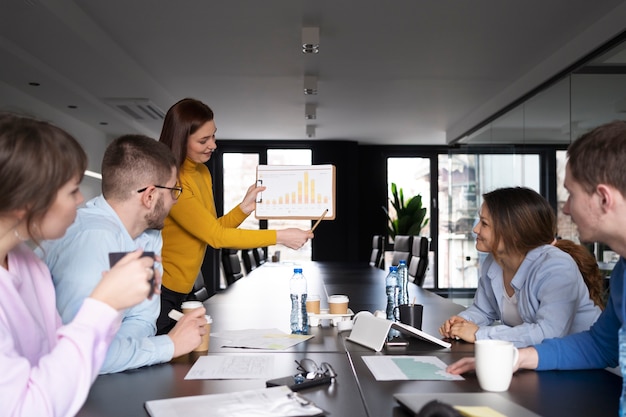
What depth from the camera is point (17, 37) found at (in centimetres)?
415

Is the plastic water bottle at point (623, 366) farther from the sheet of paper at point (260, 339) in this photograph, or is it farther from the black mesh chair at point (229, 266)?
the black mesh chair at point (229, 266)

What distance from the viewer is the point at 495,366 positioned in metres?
1.31

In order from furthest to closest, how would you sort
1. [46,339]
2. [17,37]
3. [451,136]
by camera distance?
[451,136]
[17,37]
[46,339]

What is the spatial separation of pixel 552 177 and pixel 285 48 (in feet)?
8.42

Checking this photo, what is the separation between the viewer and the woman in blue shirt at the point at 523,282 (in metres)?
1.85

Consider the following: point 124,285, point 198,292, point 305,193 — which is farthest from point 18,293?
point 198,292

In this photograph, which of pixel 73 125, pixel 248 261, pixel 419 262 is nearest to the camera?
pixel 419 262

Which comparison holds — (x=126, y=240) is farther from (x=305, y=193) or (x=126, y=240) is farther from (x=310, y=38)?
(x=310, y=38)

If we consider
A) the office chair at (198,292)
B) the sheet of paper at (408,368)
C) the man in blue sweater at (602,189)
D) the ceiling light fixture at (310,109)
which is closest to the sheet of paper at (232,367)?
the sheet of paper at (408,368)

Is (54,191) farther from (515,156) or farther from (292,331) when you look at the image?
(515,156)

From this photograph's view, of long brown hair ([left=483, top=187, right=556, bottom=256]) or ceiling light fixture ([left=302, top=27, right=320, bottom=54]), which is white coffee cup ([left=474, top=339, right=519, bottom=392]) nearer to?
long brown hair ([left=483, top=187, right=556, bottom=256])

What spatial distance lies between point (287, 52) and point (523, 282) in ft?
11.6

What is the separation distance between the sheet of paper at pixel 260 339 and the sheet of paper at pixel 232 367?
0.15 metres

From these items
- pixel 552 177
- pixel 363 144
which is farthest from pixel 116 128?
pixel 552 177
